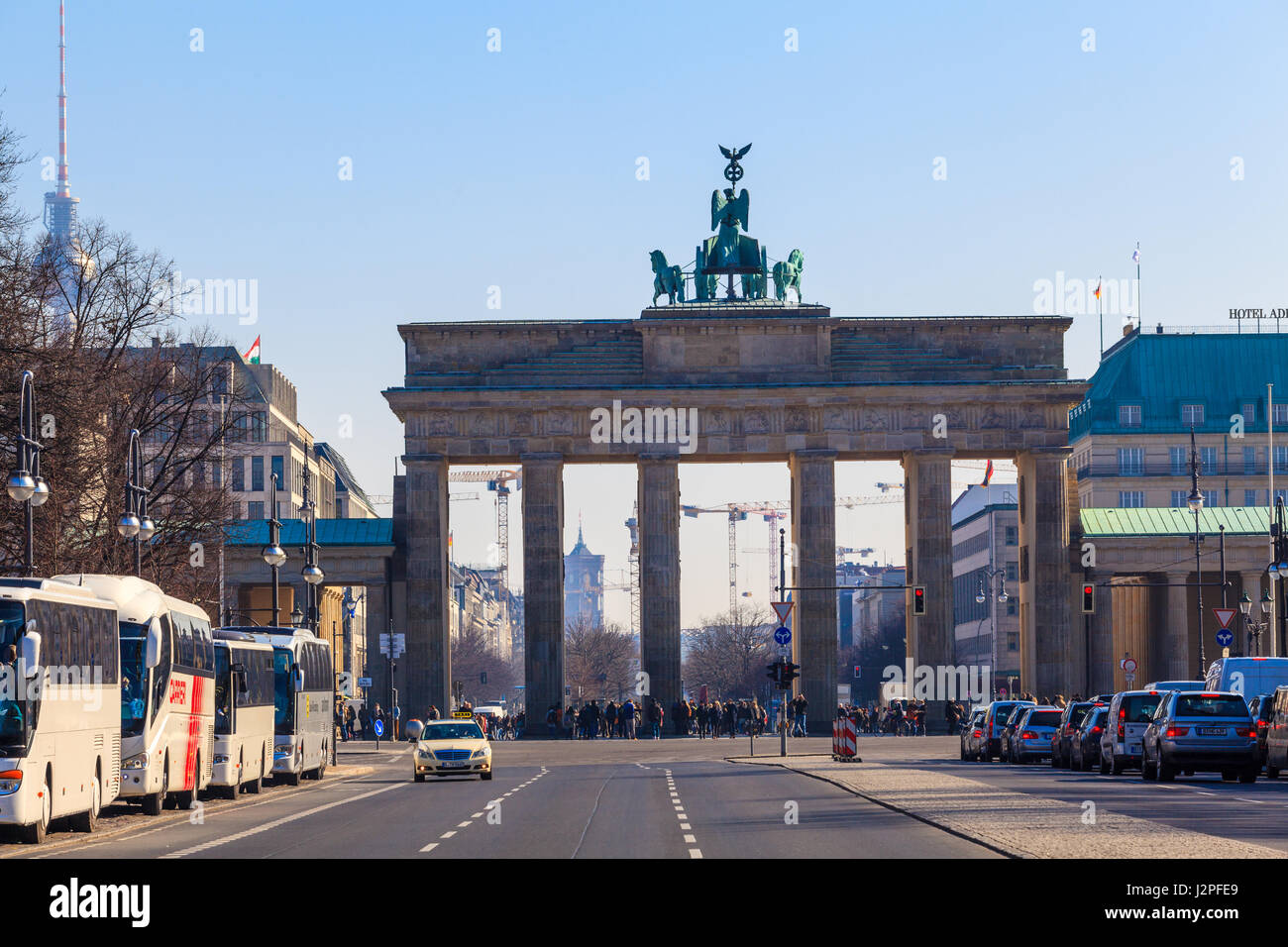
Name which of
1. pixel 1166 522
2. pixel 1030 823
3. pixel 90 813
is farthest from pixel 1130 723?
pixel 1166 522

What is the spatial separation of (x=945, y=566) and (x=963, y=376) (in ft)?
26.8

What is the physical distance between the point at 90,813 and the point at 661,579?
5955 centimetres

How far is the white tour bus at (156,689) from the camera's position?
3164 cm

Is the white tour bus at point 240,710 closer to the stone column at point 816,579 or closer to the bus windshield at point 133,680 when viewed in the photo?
the bus windshield at point 133,680

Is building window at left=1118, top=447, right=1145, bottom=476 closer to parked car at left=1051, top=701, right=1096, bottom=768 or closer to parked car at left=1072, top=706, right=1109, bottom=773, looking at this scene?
parked car at left=1051, top=701, right=1096, bottom=768

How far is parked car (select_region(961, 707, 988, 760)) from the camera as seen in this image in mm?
57366

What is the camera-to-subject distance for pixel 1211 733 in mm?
39500

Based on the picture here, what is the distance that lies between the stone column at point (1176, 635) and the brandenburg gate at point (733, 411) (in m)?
11.0

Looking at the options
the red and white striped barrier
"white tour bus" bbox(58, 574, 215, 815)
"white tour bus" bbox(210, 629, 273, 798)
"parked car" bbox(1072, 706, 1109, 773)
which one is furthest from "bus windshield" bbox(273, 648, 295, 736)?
"parked car" bbox(1072, 706, 1109, 773)

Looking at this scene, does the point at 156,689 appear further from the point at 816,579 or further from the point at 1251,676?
the point at 816,579

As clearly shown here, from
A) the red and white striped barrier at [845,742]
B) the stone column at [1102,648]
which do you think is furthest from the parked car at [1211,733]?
the stone column at [1102,648]
